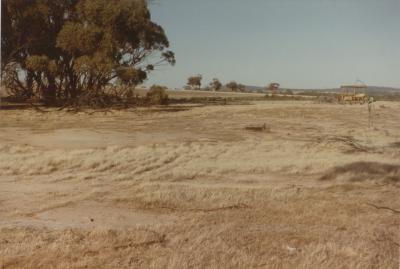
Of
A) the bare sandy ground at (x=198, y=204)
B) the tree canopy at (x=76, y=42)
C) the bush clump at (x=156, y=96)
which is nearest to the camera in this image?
the bare sandy ground at (x=198, y=204)

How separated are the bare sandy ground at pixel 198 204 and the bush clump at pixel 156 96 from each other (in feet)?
64.7

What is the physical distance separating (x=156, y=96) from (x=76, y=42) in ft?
25.1

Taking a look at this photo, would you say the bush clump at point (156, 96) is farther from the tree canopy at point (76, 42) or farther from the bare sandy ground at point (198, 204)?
the bare sandy ground at point (198, 204)

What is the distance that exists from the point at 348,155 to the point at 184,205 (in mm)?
5646

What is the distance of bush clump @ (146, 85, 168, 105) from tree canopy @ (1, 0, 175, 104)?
2.76 metres

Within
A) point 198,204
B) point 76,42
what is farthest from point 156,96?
point 198,204

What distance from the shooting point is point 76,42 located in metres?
26.9

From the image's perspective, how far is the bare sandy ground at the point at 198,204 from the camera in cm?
512

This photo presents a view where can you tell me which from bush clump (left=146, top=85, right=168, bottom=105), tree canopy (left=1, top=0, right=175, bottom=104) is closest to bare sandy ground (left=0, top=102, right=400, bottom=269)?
tree canopy (left=1, top=0, right=175, bottom=104)

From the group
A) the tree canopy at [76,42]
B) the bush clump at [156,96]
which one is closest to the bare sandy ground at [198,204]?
the tree canopy at [76,42]

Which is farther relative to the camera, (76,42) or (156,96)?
(156,96)

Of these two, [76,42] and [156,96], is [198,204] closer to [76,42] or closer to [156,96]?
[76,42]

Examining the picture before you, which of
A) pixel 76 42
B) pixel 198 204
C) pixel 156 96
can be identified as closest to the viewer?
pixel 198 204

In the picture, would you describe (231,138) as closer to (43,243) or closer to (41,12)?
(43,243)
